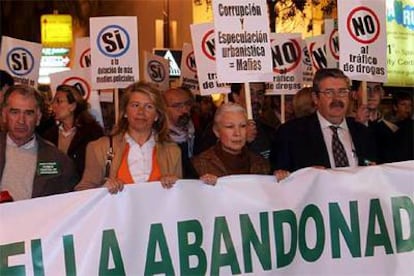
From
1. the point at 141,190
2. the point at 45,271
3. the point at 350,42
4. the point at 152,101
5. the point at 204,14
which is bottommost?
the point at 45,271

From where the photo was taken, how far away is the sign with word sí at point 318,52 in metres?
8.53

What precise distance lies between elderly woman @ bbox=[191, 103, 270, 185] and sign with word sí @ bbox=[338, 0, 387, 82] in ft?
5.08

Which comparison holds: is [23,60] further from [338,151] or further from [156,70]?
[338,151]

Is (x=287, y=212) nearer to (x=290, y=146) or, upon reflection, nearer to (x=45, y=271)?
(x=290, y=146)

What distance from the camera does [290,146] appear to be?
219 inches

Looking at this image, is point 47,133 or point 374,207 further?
point 47,133

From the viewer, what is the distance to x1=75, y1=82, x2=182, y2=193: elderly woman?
5039mm

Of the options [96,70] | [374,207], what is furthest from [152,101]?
[96,70]

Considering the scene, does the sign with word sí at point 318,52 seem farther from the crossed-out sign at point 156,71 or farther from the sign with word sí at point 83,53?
the sign with word sí at point 83,53

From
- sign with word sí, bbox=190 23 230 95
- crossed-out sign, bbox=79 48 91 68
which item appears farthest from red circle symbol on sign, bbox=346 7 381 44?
crossed-out sign, bbox=79 48 91 68

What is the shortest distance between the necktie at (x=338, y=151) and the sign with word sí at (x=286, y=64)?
2252mm

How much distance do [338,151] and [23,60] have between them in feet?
13.4

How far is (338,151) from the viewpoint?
5.57m

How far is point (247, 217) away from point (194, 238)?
0.34m
